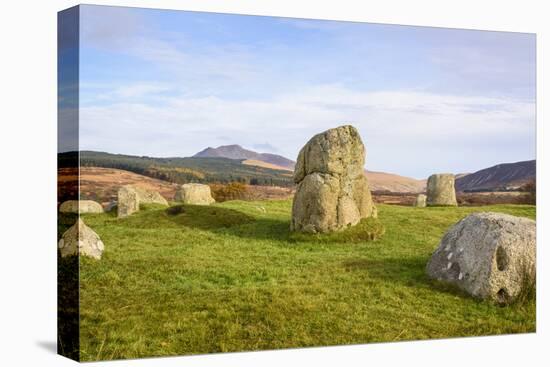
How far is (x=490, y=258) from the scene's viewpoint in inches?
637

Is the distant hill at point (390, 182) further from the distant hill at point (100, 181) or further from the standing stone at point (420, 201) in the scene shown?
the distant hill at point (100, 181)

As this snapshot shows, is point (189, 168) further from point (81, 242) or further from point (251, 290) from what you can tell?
point (81, 242)

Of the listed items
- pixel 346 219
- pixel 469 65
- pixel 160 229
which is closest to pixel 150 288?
pixel 160 229

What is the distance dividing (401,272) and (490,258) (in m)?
1.76

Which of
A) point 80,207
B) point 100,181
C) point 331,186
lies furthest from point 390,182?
point 80,207

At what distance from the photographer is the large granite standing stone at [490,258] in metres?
16.2

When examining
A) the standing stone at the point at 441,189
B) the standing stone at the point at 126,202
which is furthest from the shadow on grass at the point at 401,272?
the standing stone at the point at 126,202

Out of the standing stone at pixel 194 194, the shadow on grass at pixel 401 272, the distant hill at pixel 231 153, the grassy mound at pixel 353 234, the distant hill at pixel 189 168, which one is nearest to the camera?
the distant hill at pixel 189 168

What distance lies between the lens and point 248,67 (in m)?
15.8

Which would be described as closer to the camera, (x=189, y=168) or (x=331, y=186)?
(x=189, y=168)

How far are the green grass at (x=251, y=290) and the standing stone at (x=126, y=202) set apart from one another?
8.3 inches

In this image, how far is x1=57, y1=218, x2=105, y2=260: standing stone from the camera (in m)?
13.8

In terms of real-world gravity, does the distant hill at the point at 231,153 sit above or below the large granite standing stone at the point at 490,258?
above

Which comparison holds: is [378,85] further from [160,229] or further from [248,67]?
[160,229]
